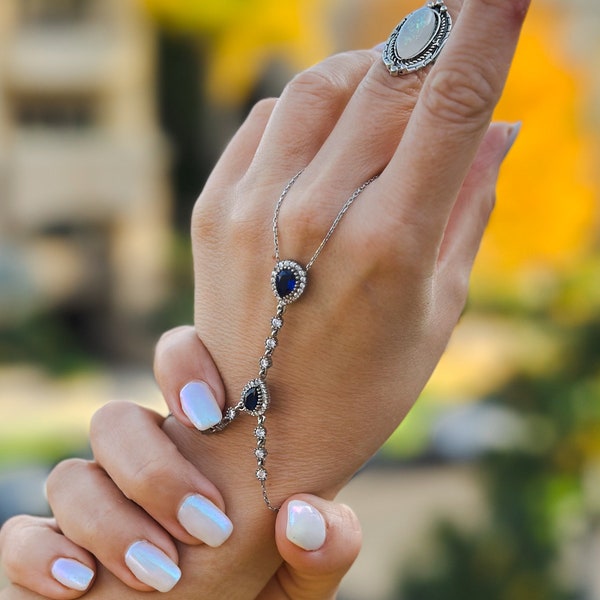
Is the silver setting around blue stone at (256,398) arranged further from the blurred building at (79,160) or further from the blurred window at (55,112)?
the blurred window at (55,112)

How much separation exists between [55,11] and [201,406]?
12.7m

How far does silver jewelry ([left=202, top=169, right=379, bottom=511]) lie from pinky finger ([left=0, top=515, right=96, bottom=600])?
7.6 inches

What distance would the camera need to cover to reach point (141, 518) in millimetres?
980

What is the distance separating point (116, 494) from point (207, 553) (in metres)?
0.12

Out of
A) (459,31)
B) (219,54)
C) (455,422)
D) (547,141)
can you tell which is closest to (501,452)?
(547,141)

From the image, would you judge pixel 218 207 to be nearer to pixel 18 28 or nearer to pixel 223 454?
pixel 223 454

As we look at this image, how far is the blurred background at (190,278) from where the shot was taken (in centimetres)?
381

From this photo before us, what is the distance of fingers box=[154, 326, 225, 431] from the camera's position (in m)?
0.98

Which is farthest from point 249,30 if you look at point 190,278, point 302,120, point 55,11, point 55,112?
Answer: point 302,120

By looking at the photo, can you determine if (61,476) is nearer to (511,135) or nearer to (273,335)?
(273,335)

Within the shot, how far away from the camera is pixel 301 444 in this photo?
0.97 meters

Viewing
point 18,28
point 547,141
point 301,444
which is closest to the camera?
point 301,444

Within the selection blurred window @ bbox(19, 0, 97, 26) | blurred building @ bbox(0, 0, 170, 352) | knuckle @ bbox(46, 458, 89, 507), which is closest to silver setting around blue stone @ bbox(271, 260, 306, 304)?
knuckle @ bbox(46, 458, 89, 507)

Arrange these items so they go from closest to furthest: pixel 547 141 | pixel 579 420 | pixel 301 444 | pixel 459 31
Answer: pixel 459 31, pixel 301 444, pixel 579 420, pixel 547 141
